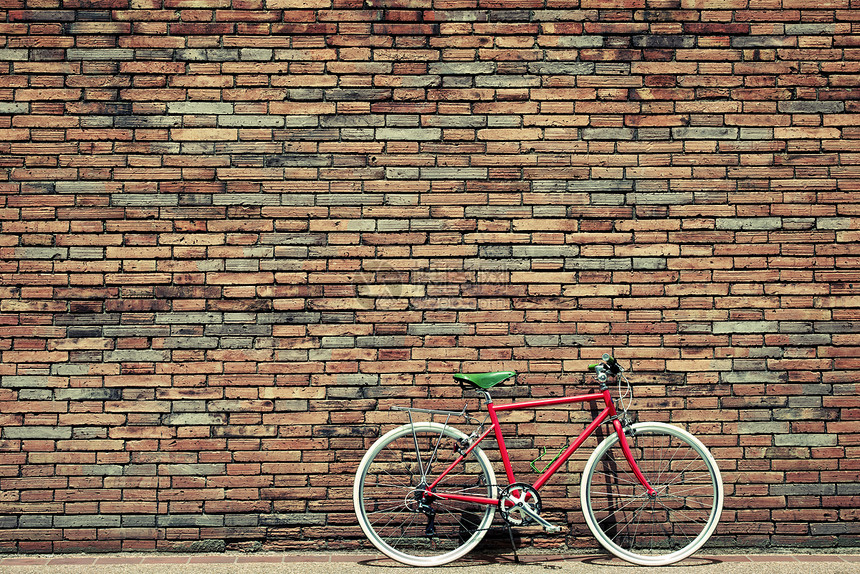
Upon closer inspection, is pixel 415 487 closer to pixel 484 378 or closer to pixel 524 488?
pixel 524 488

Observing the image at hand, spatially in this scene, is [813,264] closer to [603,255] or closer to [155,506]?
[603,255]

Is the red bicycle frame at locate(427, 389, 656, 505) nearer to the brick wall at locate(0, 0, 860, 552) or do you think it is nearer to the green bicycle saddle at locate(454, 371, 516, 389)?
the green bicycle saddle at locate(454, 371, 516, 389)

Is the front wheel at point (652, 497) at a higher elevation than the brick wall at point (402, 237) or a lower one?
lower

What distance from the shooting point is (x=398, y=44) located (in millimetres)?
4566

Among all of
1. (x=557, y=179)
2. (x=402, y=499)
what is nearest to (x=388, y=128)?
(x=557, y=179)

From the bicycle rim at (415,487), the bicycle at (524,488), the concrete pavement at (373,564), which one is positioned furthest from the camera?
the bicycle rim at (415,487)

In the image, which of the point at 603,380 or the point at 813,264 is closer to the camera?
the point at 603,380

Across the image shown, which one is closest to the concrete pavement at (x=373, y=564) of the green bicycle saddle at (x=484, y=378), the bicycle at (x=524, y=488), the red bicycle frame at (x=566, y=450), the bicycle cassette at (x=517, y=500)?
the bicycle at (x=524, y=488)

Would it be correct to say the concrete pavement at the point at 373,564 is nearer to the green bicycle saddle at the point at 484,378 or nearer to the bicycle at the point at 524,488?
the bicycle at the point at 524,488

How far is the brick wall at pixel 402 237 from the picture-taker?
14.7 ft

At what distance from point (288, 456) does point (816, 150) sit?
3.89m

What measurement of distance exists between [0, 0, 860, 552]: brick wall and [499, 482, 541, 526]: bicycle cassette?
0.33m

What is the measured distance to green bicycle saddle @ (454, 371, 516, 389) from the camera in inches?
166

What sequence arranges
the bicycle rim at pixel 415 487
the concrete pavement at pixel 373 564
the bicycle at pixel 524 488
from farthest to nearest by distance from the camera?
the bicycle rim at pixel 415 487 → the bicycle at pixel 524 488 → the concrete pavement at pixel 373 564
